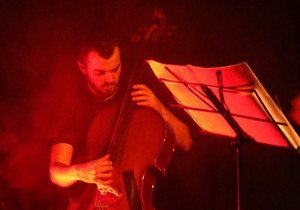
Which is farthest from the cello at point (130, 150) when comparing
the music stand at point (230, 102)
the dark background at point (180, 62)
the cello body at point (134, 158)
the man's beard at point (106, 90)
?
the dark background at point (180, 62)

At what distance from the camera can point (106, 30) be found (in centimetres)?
309

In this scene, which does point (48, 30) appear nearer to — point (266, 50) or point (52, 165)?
point (52, 165)

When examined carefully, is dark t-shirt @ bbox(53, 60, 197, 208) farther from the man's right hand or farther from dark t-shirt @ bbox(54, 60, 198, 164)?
the man's right hand

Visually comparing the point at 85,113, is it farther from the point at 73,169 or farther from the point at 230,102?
the point at 230,102

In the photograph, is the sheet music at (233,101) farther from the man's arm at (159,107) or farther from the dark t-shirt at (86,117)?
the dark t-shirt at (86,117)

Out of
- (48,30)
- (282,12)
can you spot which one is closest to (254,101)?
(282,12)

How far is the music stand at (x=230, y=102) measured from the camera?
4.85ft

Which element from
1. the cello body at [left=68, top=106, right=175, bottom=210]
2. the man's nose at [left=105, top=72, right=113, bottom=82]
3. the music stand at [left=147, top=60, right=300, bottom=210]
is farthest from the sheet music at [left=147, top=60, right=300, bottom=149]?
the man's nose at [left=105, top=72, right=113, bottom=82]

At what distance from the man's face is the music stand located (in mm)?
874

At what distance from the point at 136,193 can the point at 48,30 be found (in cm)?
171

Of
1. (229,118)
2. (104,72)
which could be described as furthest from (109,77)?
(229,118)

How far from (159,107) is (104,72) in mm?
555

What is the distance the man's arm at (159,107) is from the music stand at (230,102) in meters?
0.36

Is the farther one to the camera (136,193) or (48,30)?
(48,30)
